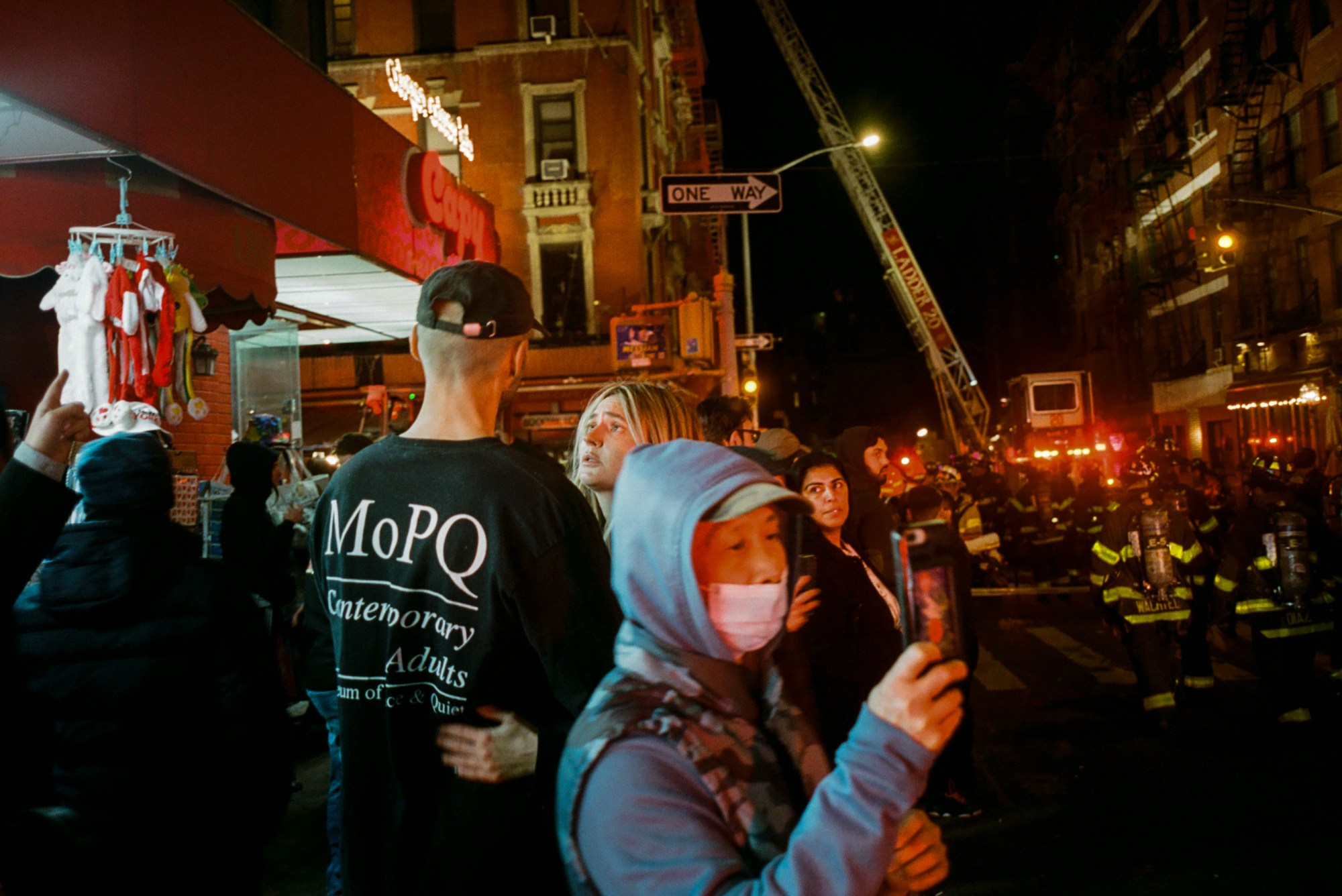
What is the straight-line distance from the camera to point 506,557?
2.27m

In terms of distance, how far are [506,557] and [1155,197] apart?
4099 cm

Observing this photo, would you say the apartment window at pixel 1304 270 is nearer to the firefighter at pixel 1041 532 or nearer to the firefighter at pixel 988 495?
the firefighter at pixel 988 495

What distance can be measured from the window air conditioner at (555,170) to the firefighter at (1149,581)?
21.6 meters

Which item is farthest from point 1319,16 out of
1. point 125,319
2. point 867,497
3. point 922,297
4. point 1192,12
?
point 125,319

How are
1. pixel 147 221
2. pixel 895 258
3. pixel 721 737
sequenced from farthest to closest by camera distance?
pixel 895 258 → pixel 147 221 → pixel 721 737

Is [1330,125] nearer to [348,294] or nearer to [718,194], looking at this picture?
[718,194]

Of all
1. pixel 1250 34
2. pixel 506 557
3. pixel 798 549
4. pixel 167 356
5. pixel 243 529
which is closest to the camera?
pixel 798 549

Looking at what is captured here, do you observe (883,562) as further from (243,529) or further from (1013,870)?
(243,529)

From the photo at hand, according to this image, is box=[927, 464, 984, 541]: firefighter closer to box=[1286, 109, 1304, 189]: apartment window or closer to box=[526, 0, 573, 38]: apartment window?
box=[1286, 109, 1304, 189]: apartment window

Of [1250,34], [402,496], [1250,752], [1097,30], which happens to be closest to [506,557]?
[402,496]

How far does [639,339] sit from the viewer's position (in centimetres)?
2178

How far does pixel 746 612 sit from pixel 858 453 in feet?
16.1

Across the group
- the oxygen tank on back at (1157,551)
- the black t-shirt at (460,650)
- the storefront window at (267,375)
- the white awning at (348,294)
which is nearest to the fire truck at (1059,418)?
the white awning at (348,294)

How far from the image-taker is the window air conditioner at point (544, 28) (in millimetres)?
27484
